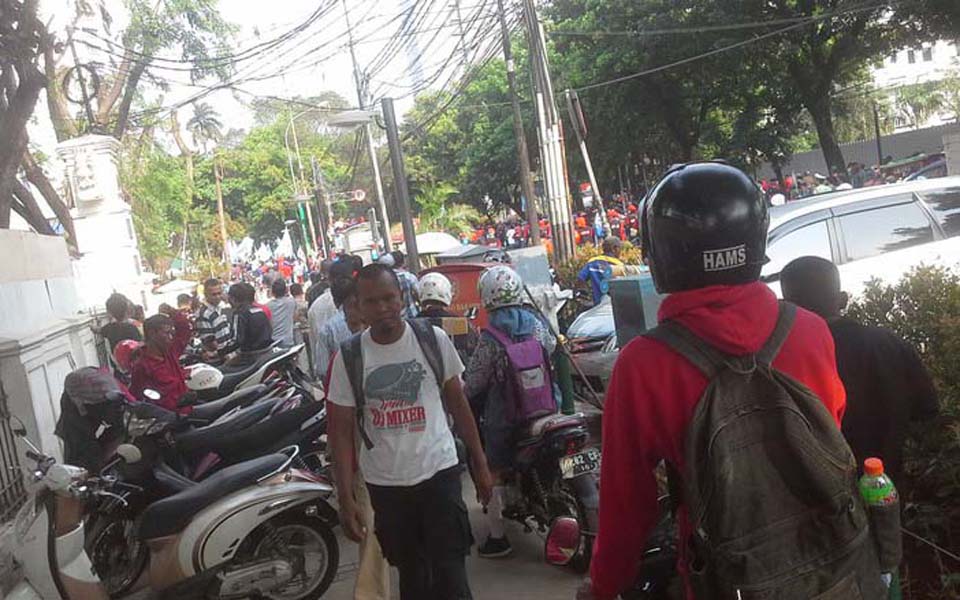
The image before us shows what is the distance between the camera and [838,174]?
23531mm

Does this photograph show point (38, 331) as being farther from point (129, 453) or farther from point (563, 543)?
point (563, 543)

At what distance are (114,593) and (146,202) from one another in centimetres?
1975

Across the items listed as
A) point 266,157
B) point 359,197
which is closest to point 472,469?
point 359,197

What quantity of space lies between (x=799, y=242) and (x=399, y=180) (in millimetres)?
6479

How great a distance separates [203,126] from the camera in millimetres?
49312

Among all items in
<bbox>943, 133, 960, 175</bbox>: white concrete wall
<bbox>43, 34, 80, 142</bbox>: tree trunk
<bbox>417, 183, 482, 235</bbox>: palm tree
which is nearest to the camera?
<bbox>43, 34, 80, 142</bbox>: tree trunk

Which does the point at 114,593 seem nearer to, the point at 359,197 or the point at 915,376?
the point at 915,376

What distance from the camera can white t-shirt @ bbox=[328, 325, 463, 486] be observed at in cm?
318

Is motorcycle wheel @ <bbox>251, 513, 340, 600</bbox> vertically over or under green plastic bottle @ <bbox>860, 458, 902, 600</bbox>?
under

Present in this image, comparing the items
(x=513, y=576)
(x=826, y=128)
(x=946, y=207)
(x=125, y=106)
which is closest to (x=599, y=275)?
(x=946, y=207)

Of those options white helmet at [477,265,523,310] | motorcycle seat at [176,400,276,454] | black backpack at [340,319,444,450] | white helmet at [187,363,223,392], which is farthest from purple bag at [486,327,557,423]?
white helmet at [187,363,223,392]

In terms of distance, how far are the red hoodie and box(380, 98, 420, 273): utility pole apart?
10296 mm

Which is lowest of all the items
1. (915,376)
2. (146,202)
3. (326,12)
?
(915,376)

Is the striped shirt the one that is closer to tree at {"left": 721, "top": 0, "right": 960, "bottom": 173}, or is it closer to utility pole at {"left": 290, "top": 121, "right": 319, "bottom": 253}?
tree at {"left": 721, "top": 0, "right": 960, "bottom": 173}
